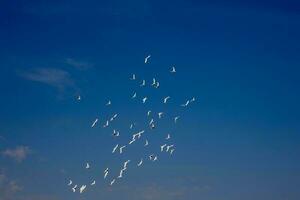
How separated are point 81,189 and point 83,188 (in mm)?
727

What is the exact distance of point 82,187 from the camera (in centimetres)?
2948

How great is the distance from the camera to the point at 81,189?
30078 mm

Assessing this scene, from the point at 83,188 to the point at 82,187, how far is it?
0.16 metres

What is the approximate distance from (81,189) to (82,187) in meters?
0.77

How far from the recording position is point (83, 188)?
29.5 meters
